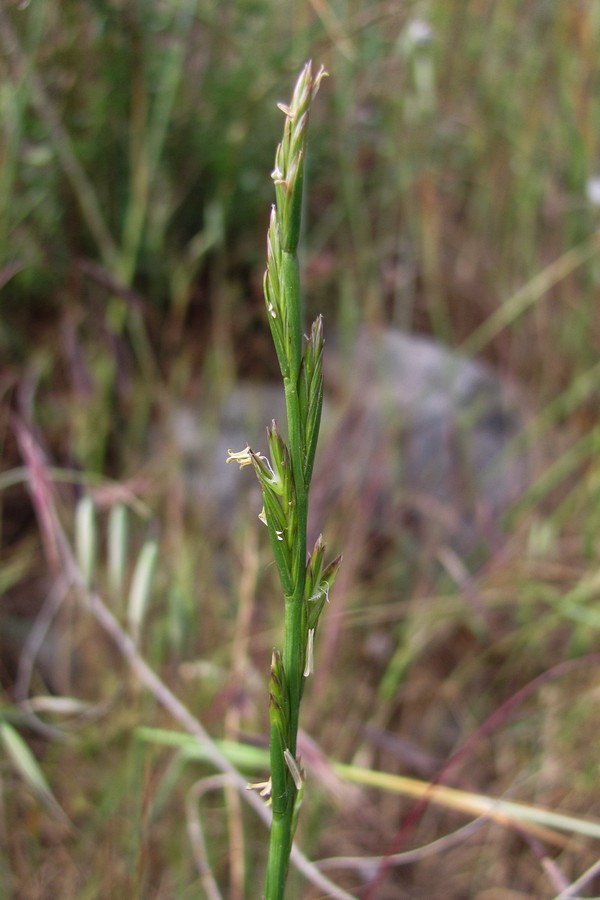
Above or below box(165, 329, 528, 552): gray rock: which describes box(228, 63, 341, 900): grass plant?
above

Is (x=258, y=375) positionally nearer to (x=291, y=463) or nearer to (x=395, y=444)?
(x=395, y=444)

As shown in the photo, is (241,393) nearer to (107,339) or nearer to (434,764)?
(107,339)

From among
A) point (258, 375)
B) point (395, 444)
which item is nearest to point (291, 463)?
point (395, 444)

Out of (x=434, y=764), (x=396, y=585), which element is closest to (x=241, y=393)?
(x=396, y=585)

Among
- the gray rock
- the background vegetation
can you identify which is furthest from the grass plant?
the gray rock

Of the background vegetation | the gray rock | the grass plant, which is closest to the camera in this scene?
the grass plant

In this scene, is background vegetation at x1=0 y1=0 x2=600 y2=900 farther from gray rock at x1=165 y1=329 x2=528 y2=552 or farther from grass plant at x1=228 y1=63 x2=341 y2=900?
grass plant at x1=228 y1=63 x2=341 y2=900

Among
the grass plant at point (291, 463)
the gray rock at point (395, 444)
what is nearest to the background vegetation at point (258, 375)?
the gray rock at point (395, 444)

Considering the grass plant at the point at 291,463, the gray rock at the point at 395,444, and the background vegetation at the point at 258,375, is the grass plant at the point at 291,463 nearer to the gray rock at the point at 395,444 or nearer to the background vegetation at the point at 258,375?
the background vegetation at the point at 258,375
